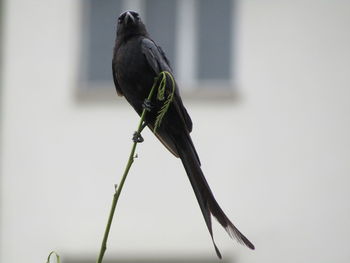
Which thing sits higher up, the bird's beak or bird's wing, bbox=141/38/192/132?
the bird's beak

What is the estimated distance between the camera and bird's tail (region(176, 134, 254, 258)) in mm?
2505

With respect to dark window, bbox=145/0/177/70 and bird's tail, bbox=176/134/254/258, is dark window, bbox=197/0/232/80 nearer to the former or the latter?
dark window, bbox=145/0/177/70

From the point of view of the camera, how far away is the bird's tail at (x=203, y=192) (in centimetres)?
250

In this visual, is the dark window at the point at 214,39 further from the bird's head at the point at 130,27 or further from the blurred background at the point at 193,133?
the bird's head at the point at 130,27

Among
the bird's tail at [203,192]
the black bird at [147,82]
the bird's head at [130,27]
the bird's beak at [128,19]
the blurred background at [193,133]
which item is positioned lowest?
the blurred background at [193,133]

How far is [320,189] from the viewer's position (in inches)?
323

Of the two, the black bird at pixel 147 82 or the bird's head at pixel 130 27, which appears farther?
the bird's head at pixel 130 27

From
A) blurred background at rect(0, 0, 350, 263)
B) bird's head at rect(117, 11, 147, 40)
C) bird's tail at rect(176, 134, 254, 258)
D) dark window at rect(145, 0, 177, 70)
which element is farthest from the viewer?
dark window at rect(145, 0, 177, 70)

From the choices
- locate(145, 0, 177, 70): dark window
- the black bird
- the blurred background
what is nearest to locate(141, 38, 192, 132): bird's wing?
the black bird

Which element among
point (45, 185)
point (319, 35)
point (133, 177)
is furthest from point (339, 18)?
point (45, 185)

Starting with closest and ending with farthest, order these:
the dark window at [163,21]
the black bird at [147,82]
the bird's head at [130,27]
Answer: the black bird at [147,82] < the bird's head at [130,27] < the dark window at [163,21]

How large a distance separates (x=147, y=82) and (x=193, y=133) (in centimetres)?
460

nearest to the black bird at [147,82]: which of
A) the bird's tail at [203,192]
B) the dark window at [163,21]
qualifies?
the bird's tail at [203,192]

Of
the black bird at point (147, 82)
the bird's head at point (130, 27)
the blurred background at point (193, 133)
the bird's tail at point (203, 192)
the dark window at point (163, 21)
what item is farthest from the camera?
the dark window at point (163, 21)
